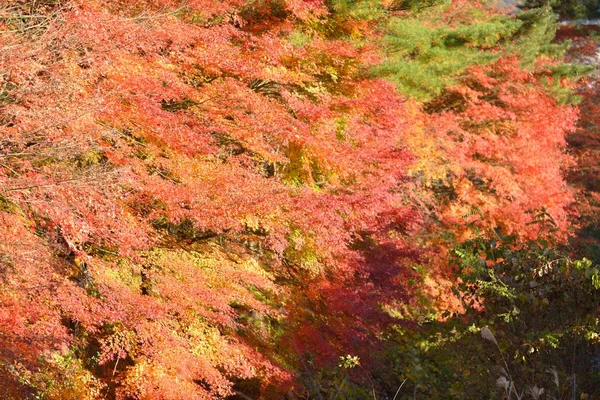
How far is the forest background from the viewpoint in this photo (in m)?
7.14

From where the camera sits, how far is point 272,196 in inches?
394

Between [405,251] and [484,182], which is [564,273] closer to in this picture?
[405,251]

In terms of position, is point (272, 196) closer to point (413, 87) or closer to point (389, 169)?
point (389, 169)

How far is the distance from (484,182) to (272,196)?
10385 millimetres

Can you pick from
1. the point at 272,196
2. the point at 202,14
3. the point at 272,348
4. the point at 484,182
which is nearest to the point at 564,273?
the point at 272,196

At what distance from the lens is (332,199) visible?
38.3 feet

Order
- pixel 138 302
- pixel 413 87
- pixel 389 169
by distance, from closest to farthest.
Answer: pixel 138 302
pixel 389 169
pixel 413 87

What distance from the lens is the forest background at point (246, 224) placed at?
7.14 metres

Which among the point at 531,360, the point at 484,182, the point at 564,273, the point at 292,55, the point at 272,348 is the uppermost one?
the point at 564,273

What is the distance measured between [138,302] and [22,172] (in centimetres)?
207

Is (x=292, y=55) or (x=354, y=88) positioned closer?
(x=292, y=55)

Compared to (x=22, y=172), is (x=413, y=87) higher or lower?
lower

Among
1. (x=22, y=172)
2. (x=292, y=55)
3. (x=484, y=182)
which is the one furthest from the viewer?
(x=484, y=182)

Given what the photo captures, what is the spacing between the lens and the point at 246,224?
1215 centimetres
